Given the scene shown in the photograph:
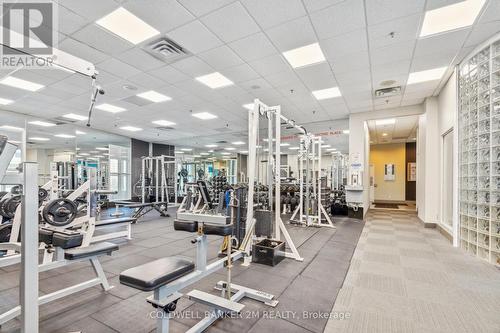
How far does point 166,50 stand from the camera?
366cm

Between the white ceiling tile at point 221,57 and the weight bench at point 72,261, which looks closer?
the weight bench at point 72,261

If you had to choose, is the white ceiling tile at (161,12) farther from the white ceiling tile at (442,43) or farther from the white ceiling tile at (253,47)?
the white ceiling tile at (442,43)

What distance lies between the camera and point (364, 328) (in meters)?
1.89

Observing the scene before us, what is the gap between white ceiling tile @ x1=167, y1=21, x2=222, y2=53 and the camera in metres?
3.12

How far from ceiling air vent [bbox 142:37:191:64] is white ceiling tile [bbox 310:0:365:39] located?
78.3 inches

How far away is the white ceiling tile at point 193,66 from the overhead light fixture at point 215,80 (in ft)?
0.57

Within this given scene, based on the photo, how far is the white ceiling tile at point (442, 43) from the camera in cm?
327

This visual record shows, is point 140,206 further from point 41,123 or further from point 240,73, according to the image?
point 41,123

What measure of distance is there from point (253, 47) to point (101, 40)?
219cm

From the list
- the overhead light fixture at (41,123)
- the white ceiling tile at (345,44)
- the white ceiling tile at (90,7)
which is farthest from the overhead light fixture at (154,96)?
the overhead light fixture at (41,123)

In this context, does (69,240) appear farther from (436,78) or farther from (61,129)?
(61,129)

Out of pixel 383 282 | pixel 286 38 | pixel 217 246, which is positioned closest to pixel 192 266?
pixel 383 282

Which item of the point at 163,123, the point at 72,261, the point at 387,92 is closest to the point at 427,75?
the point at 387,92

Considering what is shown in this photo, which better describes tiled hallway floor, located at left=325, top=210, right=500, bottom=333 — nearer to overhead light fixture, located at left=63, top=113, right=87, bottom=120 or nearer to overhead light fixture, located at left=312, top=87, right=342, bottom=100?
overhead light fixture, located at left=312, top=87, right=342, bottom=100
